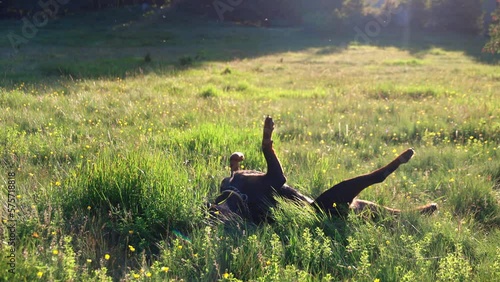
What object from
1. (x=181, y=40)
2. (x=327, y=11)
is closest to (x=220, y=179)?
(x=181, y=40)

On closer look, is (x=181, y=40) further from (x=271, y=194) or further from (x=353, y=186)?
(x=353, y=186)

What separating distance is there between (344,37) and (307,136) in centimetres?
3544

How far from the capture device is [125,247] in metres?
3.20

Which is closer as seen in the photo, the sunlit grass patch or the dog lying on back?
the dog lying on back

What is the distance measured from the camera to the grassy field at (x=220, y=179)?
289 centimetres

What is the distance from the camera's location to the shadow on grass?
76.4ft

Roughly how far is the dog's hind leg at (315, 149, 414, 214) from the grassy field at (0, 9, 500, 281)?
15cm

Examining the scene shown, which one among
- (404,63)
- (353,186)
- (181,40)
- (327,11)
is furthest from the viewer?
(327,11)

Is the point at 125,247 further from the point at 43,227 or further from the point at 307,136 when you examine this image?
the point at 307,136

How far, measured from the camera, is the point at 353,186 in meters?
3.49

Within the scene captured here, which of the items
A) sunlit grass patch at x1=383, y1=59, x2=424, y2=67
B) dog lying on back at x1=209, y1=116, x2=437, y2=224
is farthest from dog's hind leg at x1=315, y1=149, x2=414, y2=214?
sunlit grass patch at x1=383, y1=59, x2=424, y2=67

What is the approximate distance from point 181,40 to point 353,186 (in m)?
30.8

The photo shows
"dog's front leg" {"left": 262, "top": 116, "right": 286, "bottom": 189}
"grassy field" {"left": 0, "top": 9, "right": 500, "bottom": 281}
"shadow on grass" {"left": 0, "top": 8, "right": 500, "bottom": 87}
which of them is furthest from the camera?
"shadow on grass" {"left": 0, "top": 8, "right": 500, "bottom": 87}

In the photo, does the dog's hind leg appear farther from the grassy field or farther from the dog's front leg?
the dog's front leg
